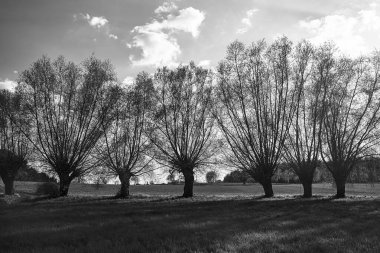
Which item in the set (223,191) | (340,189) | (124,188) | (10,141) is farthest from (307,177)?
(10,141)

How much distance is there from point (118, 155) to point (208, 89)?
12.4m

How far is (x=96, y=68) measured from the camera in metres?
40.2

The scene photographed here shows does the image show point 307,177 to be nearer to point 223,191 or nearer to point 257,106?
point 257,106

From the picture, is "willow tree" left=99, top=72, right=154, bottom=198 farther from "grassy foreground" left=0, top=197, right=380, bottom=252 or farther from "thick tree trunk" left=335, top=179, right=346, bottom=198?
"grassy foreground" left=0, top=197, right=380, bottom=252

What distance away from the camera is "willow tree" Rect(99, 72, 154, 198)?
132 feet

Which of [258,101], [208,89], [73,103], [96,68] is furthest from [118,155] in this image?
[258,101]

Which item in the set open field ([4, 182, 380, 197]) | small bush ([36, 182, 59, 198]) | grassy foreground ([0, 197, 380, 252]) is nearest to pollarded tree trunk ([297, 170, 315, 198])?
open field ([4, 182, 380, 197])

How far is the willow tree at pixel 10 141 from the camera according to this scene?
43.2 meters

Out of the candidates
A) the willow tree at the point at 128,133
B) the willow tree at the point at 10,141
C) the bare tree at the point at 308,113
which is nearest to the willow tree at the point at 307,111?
the bare tree at the point at 308,113

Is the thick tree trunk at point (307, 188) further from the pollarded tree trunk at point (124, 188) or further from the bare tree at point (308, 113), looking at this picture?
the pollarded tree trunk at point (124, 188)

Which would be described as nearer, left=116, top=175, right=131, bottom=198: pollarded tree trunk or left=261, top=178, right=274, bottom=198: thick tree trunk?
left=261, top=178, right=274, bottom=198: thick tree trunk

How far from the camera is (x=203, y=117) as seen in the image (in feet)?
130

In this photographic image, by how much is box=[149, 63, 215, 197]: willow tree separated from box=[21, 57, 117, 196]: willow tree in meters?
5.92

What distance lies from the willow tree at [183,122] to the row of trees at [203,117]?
11 cm
